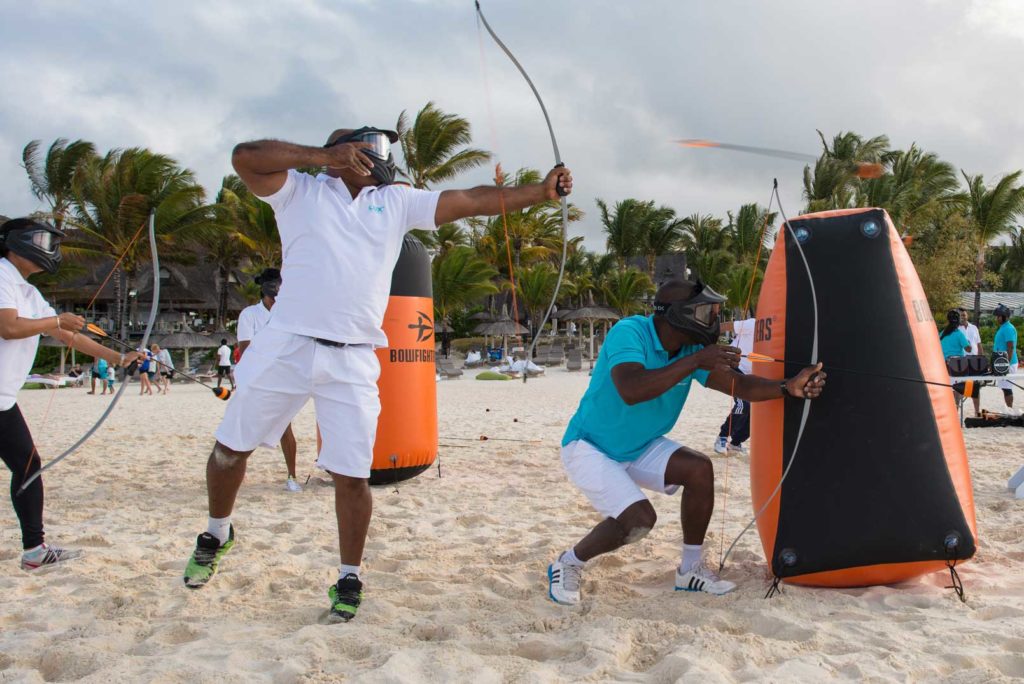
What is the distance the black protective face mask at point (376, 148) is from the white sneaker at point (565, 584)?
1.86 metres

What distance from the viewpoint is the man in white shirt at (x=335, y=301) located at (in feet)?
9.70

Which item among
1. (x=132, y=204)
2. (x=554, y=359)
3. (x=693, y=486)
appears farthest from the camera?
(x=554, y=359)

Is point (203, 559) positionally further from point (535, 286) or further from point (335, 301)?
point (535, 286)

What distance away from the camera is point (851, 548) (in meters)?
3.11

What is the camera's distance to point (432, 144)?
105 feet

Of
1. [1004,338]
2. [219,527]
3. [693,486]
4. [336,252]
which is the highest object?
[336,252]

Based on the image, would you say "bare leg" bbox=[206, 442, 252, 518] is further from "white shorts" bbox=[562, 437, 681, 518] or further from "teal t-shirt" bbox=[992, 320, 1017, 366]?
"teal t-shirt" bbox=[992, 320, 1017, 366]

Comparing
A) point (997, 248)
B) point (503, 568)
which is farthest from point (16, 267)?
point (997, 248)

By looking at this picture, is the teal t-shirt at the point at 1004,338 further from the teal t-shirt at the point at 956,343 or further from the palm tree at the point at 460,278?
the palm tree at the point at 460,278

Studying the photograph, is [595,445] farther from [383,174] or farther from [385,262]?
[383,174]

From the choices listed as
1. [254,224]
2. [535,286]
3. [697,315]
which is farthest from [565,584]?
[535,286]

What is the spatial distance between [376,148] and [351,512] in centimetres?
152

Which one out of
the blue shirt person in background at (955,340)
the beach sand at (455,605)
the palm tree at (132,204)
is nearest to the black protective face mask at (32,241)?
the beach sand at (455,605)

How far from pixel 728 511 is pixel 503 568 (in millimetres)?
1907
